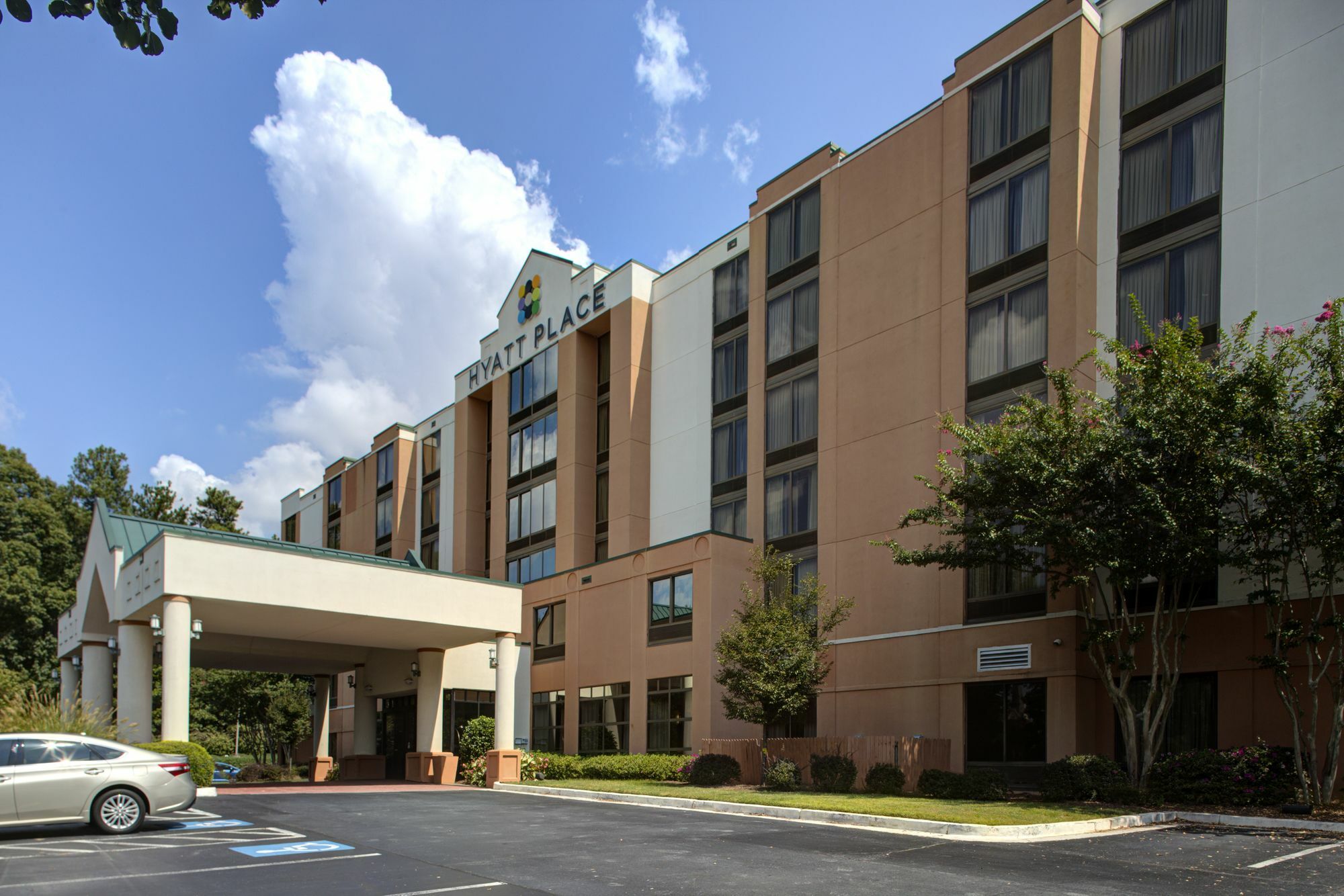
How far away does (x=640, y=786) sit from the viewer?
2586cm

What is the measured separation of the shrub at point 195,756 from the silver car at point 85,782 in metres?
7.56

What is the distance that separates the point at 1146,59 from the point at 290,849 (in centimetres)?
2531

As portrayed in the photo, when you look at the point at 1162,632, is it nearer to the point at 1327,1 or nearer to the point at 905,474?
the point at 905,474

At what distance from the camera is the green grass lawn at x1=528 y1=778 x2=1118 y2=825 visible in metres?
16.6

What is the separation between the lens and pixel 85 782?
15.0 m

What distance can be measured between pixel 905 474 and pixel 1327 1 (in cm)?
1432

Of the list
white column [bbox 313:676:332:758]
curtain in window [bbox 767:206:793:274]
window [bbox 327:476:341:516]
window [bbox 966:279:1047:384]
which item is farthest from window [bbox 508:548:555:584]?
window [bbox 327:476:341:516]

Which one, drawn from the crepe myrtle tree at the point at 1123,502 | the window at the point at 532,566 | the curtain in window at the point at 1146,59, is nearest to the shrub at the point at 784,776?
the crepe myrtle tree at the point at 1123,502

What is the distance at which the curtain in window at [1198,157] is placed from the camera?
23.8 m

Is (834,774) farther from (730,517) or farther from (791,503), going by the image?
(730,517)

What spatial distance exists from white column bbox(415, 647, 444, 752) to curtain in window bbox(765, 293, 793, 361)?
47.9 ft

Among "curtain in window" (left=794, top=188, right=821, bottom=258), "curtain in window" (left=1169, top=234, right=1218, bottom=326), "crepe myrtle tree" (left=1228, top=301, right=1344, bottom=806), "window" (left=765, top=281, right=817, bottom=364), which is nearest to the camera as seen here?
"crepe myrtle tree" (left=1228, top=301, right=1344, bottom=806)

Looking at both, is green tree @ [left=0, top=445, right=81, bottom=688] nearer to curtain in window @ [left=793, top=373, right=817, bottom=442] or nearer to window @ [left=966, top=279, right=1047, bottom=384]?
curtain in window @ [left=793, top=373, right=817, bottom=442]

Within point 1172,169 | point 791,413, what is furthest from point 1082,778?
point 791,413
